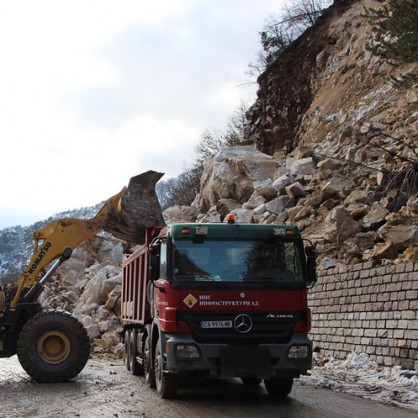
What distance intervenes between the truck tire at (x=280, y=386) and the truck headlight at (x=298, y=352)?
38.7 inches

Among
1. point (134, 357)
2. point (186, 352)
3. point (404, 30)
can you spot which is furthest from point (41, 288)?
point (404, 30)

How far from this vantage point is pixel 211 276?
9.29 m

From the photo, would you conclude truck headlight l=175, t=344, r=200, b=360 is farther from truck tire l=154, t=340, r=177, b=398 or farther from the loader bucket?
the loader bucket

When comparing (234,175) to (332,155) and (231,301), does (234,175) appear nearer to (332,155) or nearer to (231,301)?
(332,155)

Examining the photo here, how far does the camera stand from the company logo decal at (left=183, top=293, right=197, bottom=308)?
9148mm

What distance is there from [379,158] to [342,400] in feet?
41.3

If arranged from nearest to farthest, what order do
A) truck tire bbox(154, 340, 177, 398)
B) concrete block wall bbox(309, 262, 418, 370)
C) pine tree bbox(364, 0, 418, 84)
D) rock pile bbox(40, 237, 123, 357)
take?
truck tire bbox(154, 340, 177, 398)
concrete block wall bbox(309, 262, 418, 370)
pine tree bbox(364, 0, 418, 84)
rock pile bbox(40, 237, 123, 357)

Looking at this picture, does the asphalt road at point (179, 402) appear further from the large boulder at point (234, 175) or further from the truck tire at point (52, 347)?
the large boulder at point (234, 175)

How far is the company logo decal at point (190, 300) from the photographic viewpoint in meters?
9.15

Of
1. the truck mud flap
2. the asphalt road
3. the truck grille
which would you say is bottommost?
the asphalt road

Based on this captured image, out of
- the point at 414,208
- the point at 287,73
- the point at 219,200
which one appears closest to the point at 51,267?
the point at 414,208

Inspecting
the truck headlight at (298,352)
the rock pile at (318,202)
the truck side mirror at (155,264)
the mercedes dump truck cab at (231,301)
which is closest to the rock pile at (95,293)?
the rock pile at (318,202)

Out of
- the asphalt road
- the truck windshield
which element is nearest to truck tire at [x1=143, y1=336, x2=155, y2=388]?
the asphalt road

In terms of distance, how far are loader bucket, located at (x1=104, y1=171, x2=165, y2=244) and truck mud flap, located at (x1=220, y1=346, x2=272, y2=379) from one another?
14.4 feet
